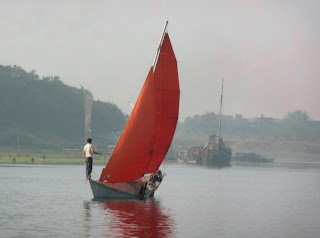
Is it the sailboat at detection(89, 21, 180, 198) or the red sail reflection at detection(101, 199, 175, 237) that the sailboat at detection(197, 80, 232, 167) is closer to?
the sailboat at detection(89, 21, 180, 198)

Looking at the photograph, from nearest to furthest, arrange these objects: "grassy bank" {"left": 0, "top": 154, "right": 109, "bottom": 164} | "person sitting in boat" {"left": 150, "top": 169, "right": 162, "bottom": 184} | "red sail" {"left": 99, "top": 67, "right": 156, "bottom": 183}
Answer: "red sail" {"left": 99, "top": 67, "right": 156, "bottom": 183}, "person sitting in boat" {"left": 150, "top": 169, "right": 162, "bottom": 184}, "grassy bank" {"left": 0, "top": 154, "right": 109, "bottom": 164}

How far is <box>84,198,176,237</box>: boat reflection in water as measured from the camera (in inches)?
1224

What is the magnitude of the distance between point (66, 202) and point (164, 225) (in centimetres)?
1314

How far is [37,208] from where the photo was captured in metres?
40.8

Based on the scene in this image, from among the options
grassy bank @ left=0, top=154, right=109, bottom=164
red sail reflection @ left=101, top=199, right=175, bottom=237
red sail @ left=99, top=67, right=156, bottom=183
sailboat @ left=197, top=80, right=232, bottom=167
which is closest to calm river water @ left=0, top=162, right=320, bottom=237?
red sail reflection @ left=101, top=199, right=175, bottom=237

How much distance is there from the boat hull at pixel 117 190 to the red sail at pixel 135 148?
0.57 meters

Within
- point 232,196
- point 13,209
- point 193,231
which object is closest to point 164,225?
point 193,231

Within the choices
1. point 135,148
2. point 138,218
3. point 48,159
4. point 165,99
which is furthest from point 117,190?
point 48,159

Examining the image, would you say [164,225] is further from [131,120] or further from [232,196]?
[232,196]

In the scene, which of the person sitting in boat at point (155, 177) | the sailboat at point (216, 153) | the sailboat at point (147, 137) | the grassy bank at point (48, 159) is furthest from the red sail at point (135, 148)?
the sailboat at point (216, 153)

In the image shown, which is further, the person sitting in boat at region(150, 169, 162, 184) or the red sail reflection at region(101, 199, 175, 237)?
the person sitting in boat at region(150, 169, 162, 184)

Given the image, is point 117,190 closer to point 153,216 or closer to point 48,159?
point 153,216

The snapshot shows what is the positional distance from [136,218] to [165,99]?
14.7 meters

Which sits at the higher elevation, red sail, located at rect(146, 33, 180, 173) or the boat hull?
red sail, located at rect(146, 33, 180, 173)
